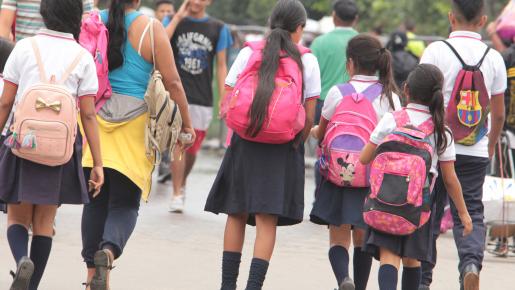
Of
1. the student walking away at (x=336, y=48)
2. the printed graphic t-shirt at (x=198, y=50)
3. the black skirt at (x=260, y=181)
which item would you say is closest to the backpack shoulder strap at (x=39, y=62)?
the black skirt at (x=260, y=181)

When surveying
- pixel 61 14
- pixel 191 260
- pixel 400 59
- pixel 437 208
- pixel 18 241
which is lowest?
pixel 191 260

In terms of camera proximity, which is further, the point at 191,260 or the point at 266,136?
the point at 191,260

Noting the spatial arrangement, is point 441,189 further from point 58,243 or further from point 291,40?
point 58,243

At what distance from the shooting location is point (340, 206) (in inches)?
301

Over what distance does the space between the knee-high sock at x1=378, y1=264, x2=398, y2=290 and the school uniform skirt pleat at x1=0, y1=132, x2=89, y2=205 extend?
164cm

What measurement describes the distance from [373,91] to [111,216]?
1678mm

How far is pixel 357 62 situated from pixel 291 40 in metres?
0.54

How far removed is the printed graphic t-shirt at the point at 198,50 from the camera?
11.7m

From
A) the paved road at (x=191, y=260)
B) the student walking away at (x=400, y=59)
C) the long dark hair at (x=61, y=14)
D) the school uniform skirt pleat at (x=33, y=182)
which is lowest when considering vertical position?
the paved road at (x=191, y=260)

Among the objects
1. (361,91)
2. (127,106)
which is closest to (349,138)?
(361,91)

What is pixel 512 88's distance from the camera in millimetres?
10133

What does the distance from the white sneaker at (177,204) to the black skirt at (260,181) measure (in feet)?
13.8

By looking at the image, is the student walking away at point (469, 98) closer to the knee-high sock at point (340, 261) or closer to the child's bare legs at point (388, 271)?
the knee-high sock at point (340, 261)

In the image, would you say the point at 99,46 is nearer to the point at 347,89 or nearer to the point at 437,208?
the point at 347,89
